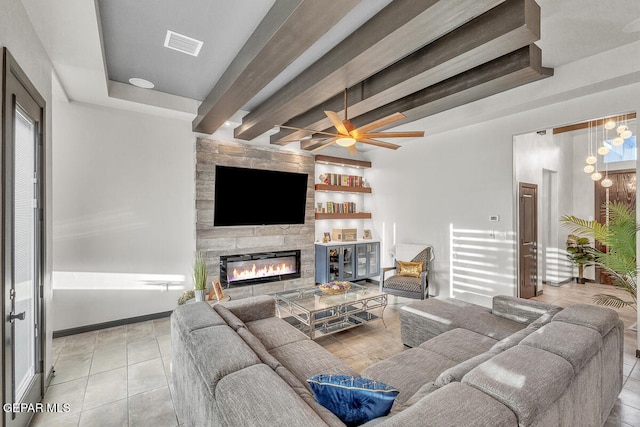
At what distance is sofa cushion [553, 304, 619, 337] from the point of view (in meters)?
1.97

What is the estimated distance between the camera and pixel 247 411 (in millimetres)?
1088

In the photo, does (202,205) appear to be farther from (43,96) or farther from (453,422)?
(453,422)

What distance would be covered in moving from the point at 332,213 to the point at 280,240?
1.25 metres

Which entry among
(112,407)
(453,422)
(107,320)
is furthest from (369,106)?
(107,320)

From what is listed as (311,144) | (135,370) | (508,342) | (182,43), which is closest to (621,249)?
(508,342)

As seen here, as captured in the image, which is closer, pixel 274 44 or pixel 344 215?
pixel 274 44

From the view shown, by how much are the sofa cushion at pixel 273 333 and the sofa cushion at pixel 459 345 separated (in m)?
1.03

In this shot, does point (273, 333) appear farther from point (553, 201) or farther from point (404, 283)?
point (553, 201)

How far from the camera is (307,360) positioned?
2.07 metres

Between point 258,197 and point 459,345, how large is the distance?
348 centimetres

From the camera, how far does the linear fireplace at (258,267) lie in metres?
4.58

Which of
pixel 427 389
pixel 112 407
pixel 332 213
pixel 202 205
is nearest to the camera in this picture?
pixel 427 389

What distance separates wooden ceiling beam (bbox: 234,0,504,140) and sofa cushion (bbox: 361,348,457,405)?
228 cm

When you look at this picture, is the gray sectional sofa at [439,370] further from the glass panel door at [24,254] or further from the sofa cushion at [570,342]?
the glass panel door at [24,254]
